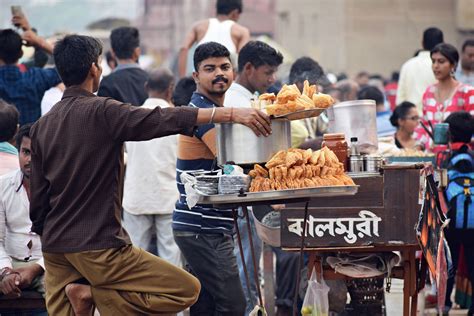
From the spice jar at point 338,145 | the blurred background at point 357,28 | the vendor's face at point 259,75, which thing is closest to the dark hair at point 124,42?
the vendor's face at point 259,75

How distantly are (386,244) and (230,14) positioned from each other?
17.2 ft

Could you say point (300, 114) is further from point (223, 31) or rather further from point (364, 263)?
point (223, 31)

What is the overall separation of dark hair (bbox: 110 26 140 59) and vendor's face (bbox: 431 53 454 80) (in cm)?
280

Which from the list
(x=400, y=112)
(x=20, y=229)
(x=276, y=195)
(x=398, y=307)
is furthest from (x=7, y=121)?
(x=400, y=112)

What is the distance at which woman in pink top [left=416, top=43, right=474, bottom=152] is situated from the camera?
9.84m

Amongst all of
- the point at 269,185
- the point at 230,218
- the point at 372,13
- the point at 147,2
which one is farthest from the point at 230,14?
the point at 147,2

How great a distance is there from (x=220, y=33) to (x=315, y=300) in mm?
5083

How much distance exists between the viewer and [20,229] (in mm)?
7371

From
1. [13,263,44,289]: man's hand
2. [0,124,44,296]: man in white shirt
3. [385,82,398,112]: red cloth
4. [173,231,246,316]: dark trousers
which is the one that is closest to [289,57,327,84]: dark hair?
[173,231,246,316]: dark trousers

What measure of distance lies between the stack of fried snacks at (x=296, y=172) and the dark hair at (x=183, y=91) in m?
3.26

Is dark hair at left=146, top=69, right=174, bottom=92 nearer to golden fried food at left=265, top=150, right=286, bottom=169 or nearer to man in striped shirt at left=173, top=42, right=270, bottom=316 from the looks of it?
man in striped shirt at left=173, top=42, right=270, bottom=316

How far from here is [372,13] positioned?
3403 cm

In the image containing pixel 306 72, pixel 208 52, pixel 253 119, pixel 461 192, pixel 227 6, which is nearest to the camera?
pixel 253 119

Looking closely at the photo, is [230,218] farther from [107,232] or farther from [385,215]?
[107,232]
